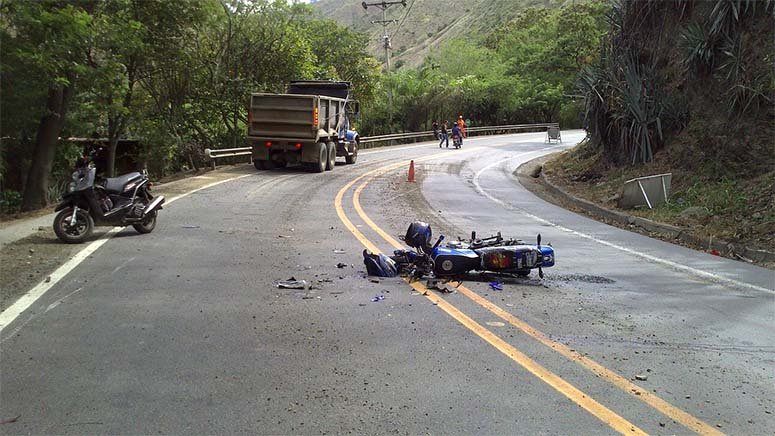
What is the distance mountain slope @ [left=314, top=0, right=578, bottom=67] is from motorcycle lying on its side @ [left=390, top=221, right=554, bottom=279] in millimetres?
A: 107539

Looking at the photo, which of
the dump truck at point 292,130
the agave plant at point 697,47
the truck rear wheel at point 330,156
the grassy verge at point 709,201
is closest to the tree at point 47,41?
the dump truck at point 292,130

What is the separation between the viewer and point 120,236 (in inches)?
401

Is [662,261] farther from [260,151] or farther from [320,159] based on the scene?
[260,151]

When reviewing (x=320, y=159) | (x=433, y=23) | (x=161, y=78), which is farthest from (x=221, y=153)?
(x=433, y=23)

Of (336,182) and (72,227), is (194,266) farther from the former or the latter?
(336,182)

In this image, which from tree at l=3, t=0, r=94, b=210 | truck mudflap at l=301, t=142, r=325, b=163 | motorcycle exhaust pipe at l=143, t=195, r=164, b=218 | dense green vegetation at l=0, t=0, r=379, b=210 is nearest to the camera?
motorcycle exhaust pipe at l=143, t=195, r=164, b=218

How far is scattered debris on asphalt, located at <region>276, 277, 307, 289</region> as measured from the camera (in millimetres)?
7198

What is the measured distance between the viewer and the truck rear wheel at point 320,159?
74.1 ft

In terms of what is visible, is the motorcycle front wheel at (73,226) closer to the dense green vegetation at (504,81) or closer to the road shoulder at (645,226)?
the road shoulder at (645,226)

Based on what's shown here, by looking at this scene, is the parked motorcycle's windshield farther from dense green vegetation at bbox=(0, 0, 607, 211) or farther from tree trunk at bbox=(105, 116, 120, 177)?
tree trunk at bbox=(105, 116, 120, 177)

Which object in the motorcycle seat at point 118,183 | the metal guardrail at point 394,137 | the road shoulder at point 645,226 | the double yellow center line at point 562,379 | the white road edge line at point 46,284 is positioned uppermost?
the metal guardrail at point 394,137

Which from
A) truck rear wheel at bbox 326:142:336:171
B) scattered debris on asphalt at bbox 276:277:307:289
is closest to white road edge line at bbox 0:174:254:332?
scattered debris on asphalt at bbox 276:277:307:289

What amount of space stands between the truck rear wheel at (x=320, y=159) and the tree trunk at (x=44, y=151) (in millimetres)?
7730

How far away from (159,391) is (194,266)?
3.94 m
